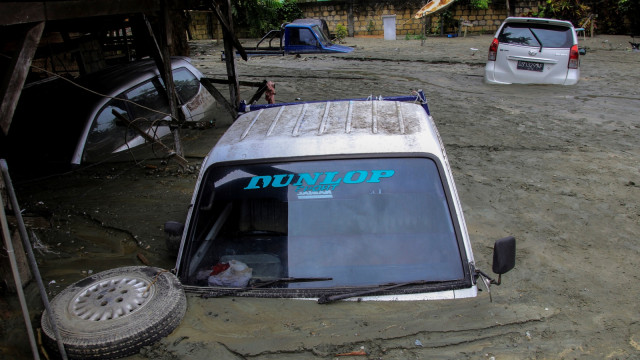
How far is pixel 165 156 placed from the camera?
284 inches

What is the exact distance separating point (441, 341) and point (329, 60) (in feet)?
50.7

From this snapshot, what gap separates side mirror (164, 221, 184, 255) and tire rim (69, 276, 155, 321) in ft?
1.82

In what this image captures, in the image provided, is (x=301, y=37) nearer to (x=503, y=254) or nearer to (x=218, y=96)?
(x=218, y=96)

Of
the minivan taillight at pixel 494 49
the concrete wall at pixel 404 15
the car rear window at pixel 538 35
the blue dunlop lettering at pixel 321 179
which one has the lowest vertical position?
the blue dunlop lettering at pixel 321 179

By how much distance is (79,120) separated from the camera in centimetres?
646

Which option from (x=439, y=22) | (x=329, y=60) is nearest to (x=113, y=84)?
(x=329, y=60)

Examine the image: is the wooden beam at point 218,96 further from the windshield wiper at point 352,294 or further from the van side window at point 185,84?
the windshield wiper at point 352,294

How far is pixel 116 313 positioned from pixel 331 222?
1.21 m

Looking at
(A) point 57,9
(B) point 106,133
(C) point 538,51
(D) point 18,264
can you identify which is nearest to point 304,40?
(C) point 538,51

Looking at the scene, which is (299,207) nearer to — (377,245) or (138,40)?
(377,245)

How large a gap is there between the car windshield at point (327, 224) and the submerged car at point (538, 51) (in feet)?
31.5

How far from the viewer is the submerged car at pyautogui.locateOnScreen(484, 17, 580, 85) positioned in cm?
1083

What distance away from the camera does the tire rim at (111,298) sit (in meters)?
2.37

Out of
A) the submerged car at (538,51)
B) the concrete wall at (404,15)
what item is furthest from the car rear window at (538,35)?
the concrete wall at (404,15)
